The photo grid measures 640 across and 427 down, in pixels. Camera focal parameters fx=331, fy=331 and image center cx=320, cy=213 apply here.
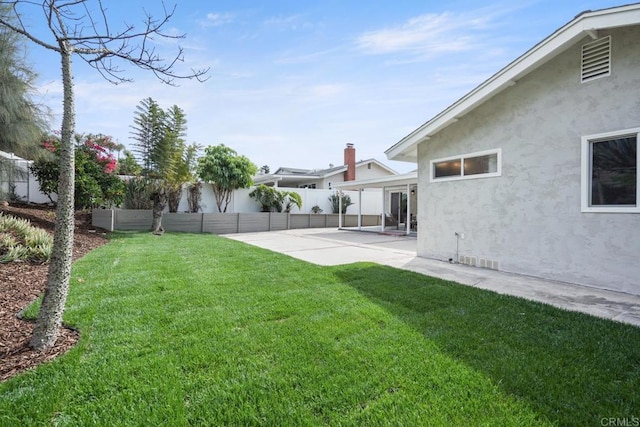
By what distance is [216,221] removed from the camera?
15945 millimetres

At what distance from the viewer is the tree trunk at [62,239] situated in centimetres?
300

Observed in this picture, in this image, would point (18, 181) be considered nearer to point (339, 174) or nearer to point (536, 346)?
point (536, 346)

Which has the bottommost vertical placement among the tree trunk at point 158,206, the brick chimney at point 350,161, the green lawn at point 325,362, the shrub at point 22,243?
the green lawn at point 325,362

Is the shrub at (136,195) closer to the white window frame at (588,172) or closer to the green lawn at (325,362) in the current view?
the green lawn at (325,362)

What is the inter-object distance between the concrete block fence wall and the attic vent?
1417 centimetres

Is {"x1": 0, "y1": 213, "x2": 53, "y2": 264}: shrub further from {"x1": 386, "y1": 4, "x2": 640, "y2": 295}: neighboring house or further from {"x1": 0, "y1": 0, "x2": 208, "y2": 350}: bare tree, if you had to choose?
{"x1": 386, "y1": 4, "x2": 640, "y2": 295}: neighboring house

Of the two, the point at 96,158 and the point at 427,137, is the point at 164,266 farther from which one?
the point at 96,158

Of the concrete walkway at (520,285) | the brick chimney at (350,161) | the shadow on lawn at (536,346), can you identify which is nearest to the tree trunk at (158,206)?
the concrete walkway at (520,285)

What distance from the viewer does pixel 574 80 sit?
579cm

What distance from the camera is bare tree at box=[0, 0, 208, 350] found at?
9.82 ft

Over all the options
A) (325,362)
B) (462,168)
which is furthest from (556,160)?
(325,362)

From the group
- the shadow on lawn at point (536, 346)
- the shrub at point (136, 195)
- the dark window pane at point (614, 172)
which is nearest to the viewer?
the shadow on lawn at point (536, 346)

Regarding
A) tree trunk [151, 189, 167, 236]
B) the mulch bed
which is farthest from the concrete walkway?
tree trunk [151, 189, 167, 236]

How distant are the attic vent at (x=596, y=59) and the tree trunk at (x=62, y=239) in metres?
7.38
